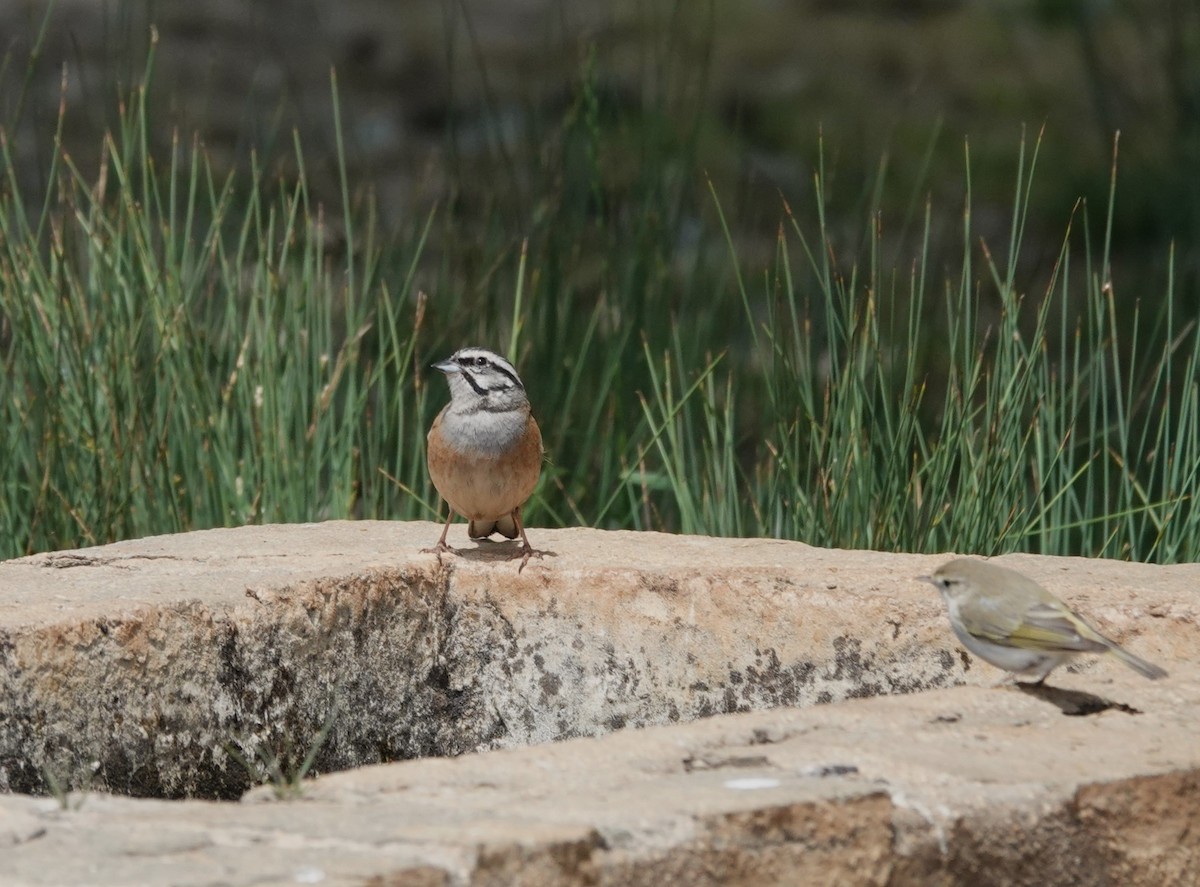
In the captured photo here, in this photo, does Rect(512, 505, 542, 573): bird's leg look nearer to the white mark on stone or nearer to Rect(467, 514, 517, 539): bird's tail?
Rect(467, 514, 517, 539): bird's tail

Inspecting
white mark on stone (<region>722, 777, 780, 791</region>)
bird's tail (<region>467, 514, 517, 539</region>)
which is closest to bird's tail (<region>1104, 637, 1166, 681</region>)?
white mark on stone (<region>722, 777, 780, 791</region>)

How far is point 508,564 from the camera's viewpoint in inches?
143

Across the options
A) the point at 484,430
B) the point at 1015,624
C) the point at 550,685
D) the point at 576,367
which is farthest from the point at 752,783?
the point at 576,367

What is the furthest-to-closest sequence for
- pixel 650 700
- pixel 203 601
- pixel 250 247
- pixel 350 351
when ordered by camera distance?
pixel 250 247, pixel 350 351, pixel 650 700, pixel 203 601

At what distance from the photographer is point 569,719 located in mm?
3506

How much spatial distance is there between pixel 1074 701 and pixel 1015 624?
187mm

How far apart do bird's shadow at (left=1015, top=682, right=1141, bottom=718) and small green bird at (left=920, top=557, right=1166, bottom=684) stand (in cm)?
3

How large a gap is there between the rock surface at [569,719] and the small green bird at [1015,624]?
0.24ft

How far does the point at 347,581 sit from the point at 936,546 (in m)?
1.64

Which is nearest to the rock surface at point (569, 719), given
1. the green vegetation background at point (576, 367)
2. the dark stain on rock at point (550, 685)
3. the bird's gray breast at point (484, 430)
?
the dark stain on rock at point (550, 685)

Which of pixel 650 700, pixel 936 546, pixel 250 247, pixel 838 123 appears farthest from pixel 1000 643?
pixel 838 123

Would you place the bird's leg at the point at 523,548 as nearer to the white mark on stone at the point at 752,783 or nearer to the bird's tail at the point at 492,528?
the bird's tail at the point at 492,528

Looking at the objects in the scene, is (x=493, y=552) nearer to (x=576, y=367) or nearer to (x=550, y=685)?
(x=550, y=685)

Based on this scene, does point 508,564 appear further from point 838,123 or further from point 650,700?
point 838,123
